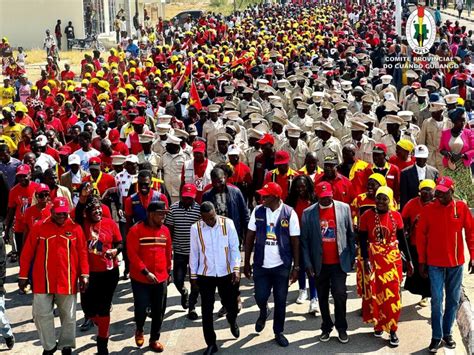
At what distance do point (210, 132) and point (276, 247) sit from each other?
228 inches

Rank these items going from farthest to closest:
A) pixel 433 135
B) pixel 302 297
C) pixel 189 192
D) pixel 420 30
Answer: pixel 420 30
pixel 433 135
pixel 302 297
pixel 189 192

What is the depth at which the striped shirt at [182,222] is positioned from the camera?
8.59 m

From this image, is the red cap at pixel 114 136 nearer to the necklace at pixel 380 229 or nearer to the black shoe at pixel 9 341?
the black shoe at pixel 9 341

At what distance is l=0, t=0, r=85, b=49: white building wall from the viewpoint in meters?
39.9

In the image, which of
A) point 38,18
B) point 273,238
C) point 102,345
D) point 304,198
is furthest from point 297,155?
point 38,18

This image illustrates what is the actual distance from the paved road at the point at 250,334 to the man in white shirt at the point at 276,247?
1.01 ft

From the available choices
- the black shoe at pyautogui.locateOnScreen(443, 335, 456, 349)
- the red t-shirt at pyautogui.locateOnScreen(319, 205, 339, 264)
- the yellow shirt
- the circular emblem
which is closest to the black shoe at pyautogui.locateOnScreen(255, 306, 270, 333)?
the red t-shirt at pyautogui.locateOnScreen(319, 205, 339, 264)

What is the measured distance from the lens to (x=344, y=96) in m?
15.7

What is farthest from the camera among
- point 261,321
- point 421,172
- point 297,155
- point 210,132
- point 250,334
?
point 210,132

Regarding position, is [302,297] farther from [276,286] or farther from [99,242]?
[99,242]

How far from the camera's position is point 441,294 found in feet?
24.8

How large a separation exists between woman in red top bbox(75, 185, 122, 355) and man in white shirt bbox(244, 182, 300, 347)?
1.39 metres

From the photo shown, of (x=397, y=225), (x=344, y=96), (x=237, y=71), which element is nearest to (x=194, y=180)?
(x=397, y=225)

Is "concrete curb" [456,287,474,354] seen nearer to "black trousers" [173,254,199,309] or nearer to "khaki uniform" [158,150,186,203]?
"black trousers" [173,254,199,309]
